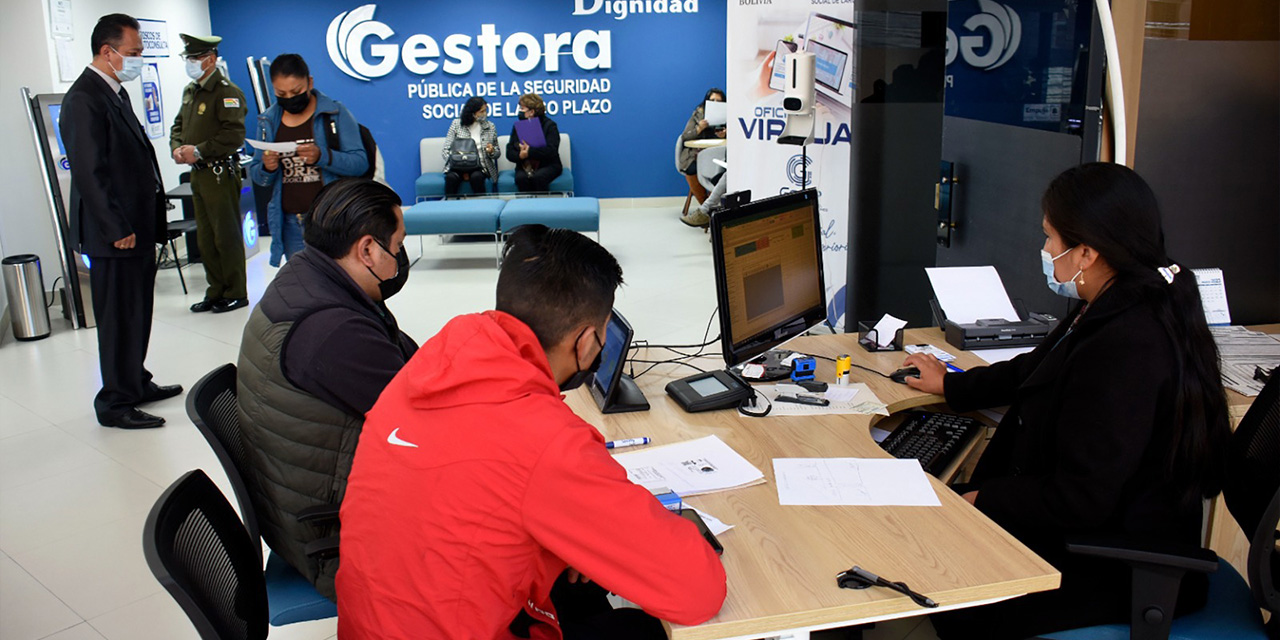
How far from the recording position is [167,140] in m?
8.87

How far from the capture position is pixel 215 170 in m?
6.55

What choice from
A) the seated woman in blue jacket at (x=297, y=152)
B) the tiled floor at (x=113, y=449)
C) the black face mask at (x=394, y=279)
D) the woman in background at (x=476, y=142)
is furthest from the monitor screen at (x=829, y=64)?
the woman in background at (x=476, y=142)

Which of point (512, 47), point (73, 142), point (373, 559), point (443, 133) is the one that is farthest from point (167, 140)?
point (373, 559)

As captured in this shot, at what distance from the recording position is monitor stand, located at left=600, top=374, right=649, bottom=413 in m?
2.56

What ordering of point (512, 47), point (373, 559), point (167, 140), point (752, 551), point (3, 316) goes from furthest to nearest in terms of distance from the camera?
point (512, 47) < point (167, 140) < point (3, 316) < point (752, 551) < point (373, 559)

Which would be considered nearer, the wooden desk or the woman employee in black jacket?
the wooden desk

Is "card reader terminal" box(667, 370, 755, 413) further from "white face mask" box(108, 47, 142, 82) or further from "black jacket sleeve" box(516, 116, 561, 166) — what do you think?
"black jacket sleeve" box(516, 116, 561, 166)

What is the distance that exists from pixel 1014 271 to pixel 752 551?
2.76m

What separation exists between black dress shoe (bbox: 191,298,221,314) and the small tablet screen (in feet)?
16.7

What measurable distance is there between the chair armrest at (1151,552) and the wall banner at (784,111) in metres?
3.11

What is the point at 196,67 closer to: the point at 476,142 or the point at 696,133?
the point at 476,142

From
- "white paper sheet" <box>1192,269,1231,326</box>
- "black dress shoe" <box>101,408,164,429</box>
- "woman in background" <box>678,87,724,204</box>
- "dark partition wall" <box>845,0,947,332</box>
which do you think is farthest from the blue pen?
"woman in background" <box>678,87,724,204</box>

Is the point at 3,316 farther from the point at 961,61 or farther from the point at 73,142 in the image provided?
the point at 961,61

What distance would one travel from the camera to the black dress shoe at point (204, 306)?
22.0 ft
